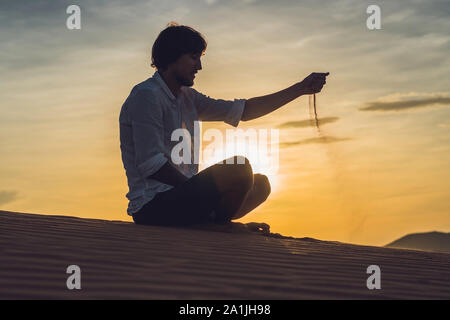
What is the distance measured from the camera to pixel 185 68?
5.57 m

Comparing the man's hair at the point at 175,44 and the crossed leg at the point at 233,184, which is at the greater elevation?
the man's hair at the point at 175,44

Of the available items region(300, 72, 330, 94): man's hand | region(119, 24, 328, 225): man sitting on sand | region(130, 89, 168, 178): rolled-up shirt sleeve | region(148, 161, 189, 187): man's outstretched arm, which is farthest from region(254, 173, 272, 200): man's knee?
region(130, 89, 168, 178): rolled-up shirt sleeve

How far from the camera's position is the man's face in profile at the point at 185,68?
→ 5.56 metres

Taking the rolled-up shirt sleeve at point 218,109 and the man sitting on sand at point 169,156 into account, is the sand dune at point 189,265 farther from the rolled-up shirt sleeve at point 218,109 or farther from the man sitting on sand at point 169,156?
the rolled-up shirt sleeve at point 218,109

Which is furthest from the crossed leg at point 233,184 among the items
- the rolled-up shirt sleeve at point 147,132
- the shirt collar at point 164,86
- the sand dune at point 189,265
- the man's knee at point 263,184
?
the shirt collar at point 164,86

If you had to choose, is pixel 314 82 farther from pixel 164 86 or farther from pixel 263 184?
pixel 164 86

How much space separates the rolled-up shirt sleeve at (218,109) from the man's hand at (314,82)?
0.71 metres

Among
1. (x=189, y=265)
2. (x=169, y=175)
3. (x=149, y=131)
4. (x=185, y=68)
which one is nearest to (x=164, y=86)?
(x=185, y=68)

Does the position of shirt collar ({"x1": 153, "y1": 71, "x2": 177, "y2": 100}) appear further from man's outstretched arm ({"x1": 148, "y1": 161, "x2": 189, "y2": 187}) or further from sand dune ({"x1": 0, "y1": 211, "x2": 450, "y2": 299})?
sand dune ({"x1": 0, "y1": 211, "x2": 450, "y2": 299})

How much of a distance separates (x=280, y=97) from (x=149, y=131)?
5.10 feet

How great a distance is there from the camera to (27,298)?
2691 millimetres
